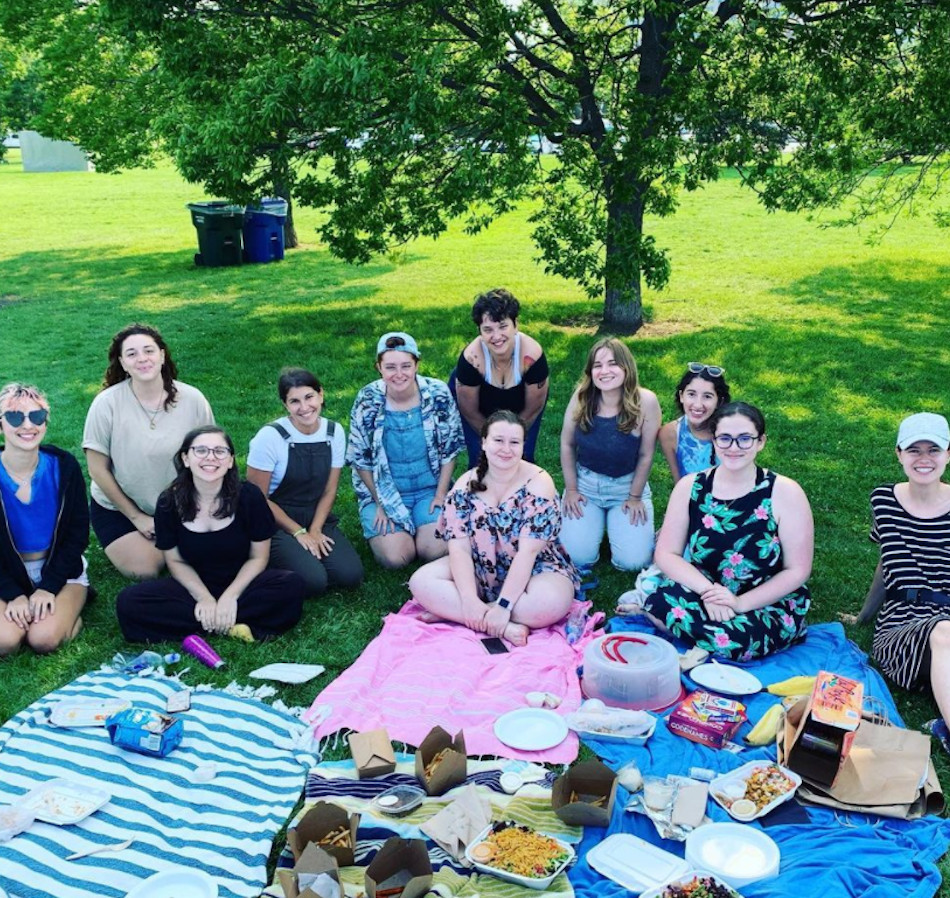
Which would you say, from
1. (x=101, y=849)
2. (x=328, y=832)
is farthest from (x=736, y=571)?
(x=101, y=849)

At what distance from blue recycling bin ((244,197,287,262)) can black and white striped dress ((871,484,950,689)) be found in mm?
15086

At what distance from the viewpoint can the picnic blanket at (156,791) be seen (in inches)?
137

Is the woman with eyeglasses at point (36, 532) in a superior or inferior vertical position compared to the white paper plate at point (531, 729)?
superior

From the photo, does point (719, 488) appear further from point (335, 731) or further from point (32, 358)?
point (32, 358)

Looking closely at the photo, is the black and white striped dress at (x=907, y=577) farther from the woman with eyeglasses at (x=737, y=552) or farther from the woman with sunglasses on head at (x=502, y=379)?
the woman with sunglasses on head at (x=502, y=379)

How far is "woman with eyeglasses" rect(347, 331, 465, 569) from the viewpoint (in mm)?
6141

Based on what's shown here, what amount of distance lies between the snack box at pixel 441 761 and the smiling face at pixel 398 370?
257 centimetres

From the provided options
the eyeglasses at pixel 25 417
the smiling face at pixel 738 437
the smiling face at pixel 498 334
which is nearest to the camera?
the smiling face at pixel 738 437

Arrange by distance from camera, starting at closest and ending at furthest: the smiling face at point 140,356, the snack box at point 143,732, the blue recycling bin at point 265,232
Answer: the snack box at point 143,732, the smiling face at point 140,356, the blue recycling bin at point 265,232

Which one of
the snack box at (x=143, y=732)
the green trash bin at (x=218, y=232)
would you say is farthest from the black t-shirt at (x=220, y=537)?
the green trash bin at (x=218, y=232)

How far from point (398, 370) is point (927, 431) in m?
3.10

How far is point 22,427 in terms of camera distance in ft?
16.6

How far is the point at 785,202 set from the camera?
9.85 meters

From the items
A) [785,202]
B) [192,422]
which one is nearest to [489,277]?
[785,202]
